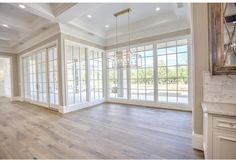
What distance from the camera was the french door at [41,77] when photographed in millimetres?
4668

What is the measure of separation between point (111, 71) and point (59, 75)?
2.42 metres

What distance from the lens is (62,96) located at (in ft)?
13.6

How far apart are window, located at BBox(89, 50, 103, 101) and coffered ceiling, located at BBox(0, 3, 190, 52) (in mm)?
756

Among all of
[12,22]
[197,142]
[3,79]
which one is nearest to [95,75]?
[12,22]

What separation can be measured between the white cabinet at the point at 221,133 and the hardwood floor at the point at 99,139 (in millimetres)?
502

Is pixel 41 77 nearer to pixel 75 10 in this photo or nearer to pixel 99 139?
pixel 75 10

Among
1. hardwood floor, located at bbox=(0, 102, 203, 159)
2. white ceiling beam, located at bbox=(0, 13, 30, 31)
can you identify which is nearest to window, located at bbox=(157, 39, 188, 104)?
hardwood floor, located at bbox=(0, 102, 203, 159)

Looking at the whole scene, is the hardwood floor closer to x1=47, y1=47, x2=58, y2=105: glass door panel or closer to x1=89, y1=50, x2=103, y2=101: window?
x1=47, y1=47, x2=58, y2=105: glass door panel

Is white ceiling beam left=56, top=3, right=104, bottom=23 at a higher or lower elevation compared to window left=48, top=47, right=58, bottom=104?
higher

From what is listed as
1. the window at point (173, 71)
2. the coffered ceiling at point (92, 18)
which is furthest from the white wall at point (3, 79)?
the window at point (173, 71)

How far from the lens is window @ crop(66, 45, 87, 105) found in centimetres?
440

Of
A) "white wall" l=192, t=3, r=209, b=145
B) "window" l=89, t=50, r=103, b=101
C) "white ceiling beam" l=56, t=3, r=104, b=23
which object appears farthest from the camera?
"window" l=89, t=50, r=103, b=101

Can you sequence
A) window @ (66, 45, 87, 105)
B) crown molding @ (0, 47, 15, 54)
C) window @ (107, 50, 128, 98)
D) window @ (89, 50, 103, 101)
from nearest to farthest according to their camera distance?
window @ (66, 45, 87, 105)
window @ (89, 50, 103, 101)
window @ (107, 50, 128, 98)
crown molding @ (0, 47, 15, 54)

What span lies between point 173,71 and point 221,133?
3284 mm
